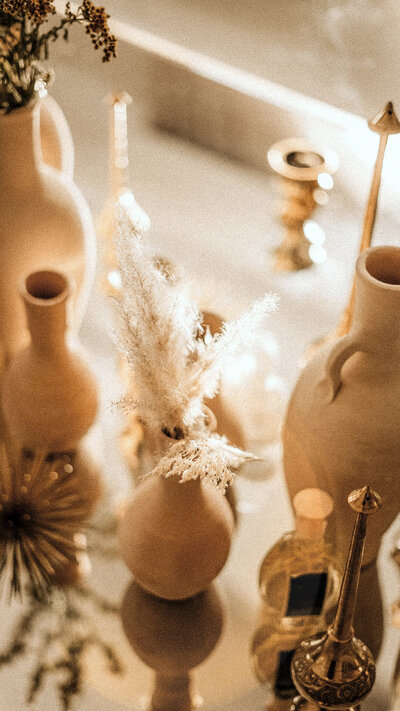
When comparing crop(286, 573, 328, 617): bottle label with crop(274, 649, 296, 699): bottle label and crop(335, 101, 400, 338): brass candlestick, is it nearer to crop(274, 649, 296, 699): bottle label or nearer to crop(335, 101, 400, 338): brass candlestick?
crop(274, 649, 296, 699): bottle label

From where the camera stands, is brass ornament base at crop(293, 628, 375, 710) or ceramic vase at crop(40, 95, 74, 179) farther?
ceramic vase at crop(40, 95, 74, 179)

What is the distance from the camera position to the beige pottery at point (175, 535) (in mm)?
922

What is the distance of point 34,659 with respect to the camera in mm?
975

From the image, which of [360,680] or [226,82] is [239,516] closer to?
[360,680]

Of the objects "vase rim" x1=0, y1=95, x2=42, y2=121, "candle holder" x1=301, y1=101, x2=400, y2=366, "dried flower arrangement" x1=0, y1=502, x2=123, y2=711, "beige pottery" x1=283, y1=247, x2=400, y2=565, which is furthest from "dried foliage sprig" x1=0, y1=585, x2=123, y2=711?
"vase rim" x1=0, y1=95, x2=42, y2=121

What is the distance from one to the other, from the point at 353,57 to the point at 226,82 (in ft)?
0.89

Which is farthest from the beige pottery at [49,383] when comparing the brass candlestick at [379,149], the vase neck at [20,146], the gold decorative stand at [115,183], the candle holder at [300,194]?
the candle holder at [300,194]

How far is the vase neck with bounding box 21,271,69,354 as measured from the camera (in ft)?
3.34

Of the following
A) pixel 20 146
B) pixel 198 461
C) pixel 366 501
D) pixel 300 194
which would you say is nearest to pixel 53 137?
pixel 20 146

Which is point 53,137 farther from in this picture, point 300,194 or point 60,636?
point 60,636

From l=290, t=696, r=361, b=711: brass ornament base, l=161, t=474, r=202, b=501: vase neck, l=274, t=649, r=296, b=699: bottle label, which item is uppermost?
l=161, t=474, r=202, b=501: vase neck

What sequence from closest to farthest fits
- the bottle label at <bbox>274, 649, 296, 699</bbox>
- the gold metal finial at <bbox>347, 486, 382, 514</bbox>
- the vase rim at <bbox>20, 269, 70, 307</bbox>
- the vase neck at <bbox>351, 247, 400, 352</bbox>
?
the gold metal finial at <bbox>347, 486, 382, 514</bbox>, the vase neck at <bbox>351, 247, 400, 352</bbox>, the bottle label at <bbox>274, 649, 296, 699</bbox>, the vase rim at <bbox>20, 269, 70, 307</bbox>

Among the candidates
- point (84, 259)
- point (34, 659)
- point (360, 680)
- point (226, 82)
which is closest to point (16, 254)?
point (84, 259)

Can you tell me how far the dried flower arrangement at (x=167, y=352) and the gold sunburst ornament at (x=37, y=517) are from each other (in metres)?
0.28
